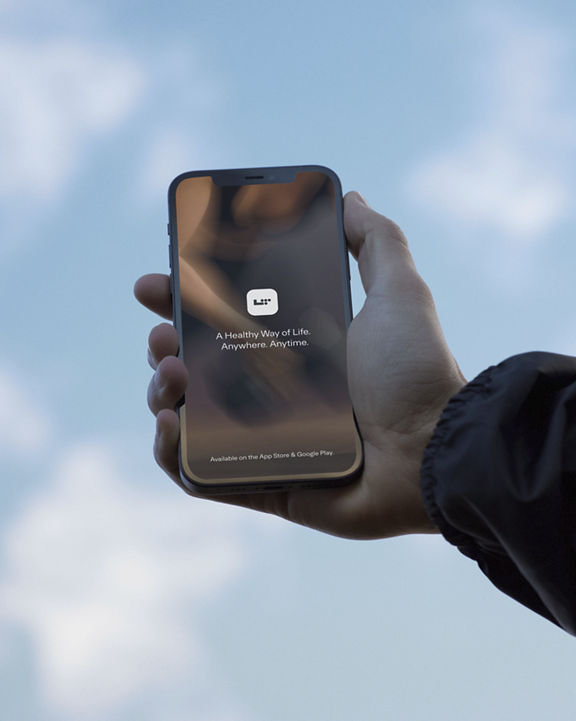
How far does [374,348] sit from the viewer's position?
2891 millimetres

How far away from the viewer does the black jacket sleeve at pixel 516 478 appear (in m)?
1.77

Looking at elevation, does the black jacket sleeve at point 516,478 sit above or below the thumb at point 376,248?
below

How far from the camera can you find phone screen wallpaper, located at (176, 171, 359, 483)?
9.30ft

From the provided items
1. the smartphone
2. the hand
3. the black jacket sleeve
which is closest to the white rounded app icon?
the smartphone

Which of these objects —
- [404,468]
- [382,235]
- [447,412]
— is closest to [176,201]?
[382,235]

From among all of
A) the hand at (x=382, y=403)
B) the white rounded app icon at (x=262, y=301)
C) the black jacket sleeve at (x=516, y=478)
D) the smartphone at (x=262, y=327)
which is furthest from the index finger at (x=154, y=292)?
the black jacket sleeve at (x=516, y=478)

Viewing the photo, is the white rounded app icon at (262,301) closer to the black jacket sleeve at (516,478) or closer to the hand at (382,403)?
the hand at (382,403)

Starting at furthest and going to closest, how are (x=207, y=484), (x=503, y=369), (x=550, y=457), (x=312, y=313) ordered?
1. (x=312, y=313)
2. (x=207, y=484)
3. (x=503, y=369)
4. (x=550, y=457)

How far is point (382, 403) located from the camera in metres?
2.85

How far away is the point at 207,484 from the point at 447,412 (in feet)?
3.48

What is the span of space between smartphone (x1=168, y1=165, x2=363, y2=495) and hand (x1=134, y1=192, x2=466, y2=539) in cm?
6

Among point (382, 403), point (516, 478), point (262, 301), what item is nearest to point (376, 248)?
point (262, 301)

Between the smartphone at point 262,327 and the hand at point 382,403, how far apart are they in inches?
2.4

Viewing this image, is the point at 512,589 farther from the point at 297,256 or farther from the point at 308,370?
the point at 297,256
